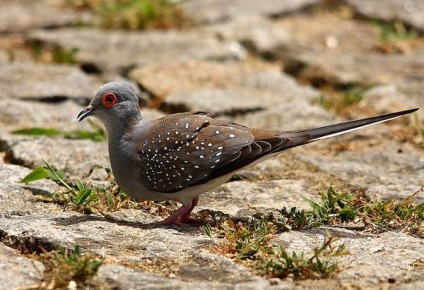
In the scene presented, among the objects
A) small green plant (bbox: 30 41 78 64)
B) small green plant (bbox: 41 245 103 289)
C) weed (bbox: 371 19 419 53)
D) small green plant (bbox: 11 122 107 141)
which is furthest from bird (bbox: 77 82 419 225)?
weed (bbox: 371 19 419 53)

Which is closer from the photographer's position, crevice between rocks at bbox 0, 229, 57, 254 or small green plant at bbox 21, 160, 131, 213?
crevice between rocks at bbox 0, 229, 57, 254

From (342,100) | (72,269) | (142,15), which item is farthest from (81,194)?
(142,15)

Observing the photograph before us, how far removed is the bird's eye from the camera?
4.69 meters

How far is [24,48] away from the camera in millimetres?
7695

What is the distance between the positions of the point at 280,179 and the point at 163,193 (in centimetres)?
98

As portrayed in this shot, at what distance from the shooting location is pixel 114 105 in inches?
185

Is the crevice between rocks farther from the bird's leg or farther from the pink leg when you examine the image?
the bird's leg

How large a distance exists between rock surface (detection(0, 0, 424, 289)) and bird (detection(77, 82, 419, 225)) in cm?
22

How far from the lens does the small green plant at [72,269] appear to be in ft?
11.6

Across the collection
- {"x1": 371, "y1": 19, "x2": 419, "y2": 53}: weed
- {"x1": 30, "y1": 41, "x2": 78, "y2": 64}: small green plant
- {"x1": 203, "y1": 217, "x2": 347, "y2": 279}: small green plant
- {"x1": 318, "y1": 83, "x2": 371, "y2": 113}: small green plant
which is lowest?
{"x1": 203, "y1": 217, "x2": 347, "y2": 279}: small green plant

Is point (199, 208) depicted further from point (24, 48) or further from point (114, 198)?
point (24, 48)

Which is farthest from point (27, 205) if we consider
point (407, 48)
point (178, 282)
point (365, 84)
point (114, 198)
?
point (407, 48)

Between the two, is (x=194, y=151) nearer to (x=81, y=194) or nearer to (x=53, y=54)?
(x=81, y=194)

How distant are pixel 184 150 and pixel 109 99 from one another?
0.56 m
